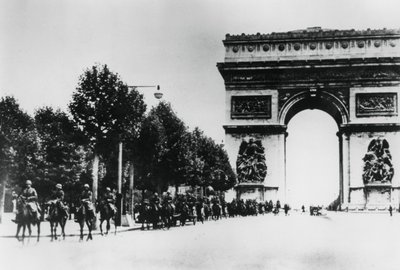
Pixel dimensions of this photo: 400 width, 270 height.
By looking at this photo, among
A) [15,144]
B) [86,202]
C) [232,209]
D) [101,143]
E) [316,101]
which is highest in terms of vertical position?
[316,101]

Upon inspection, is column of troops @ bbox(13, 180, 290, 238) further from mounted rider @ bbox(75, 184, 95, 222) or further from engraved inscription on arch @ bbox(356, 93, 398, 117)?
engraved inscription on arch @ bbox(356, 93, 398, 117)

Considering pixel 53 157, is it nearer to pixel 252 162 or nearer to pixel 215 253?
pixel 252 162

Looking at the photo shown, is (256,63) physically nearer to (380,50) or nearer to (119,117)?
(380,50)

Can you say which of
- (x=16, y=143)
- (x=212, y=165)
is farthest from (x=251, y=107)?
(x=16, y=143)

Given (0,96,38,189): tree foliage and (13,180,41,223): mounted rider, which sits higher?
(0,96,38,189): tree foliage

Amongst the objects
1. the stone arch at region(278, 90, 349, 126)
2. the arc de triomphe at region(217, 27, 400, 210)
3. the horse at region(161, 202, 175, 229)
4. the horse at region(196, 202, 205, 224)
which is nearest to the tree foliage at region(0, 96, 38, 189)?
the horse at region(161, 202, 175, 229)

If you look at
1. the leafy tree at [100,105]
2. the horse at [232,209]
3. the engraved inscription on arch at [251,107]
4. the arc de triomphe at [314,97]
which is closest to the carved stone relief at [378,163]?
the arc de triomphe at [314,97]

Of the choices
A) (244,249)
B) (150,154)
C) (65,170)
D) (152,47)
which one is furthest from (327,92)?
(244,249)
